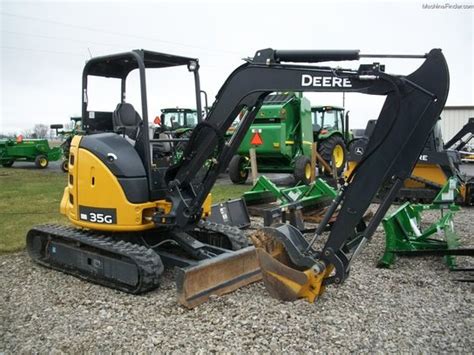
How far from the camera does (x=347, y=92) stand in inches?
155

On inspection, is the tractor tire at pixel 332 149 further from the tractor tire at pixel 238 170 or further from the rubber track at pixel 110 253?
the rubber track at pixel 110 253

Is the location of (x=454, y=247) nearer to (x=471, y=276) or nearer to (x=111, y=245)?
(x=471, y=276)

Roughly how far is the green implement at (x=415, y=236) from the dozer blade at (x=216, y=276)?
1629 mm

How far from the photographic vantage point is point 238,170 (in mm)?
13688

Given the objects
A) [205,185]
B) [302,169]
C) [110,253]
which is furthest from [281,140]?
[110,253]

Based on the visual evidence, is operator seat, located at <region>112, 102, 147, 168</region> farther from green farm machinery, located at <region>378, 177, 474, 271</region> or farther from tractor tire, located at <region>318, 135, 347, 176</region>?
tractor tire, located at <region>318, 135, 347, 176</region>

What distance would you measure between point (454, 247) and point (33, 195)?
360 inches

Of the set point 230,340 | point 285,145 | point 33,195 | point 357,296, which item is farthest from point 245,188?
point 230,340

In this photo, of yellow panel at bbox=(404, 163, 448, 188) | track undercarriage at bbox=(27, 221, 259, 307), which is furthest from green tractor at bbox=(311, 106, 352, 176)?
track undercarriage at bbox=(27, 221, 259, 307)

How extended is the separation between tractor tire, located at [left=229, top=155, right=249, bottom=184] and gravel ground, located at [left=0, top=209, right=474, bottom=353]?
867cm

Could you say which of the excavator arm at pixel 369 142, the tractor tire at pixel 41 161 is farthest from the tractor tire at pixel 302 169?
the tractor tire at pixel 41 161

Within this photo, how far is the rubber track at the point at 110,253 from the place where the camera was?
4.45m

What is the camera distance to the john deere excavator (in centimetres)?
380

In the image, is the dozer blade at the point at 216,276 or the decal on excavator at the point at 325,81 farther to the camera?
the dozer blade at the point at 216,276
